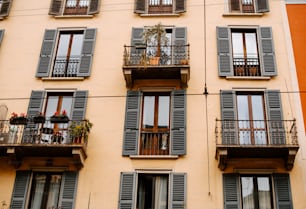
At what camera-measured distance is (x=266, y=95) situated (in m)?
14.6

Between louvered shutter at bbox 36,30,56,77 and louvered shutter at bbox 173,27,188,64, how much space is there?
443cm

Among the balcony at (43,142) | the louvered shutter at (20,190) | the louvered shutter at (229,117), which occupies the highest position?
the louvered shutter at (229,117)

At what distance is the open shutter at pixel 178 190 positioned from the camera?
12.9 m

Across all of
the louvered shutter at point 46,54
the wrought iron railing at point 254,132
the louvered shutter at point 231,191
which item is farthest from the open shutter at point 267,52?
the louvered shutter at point 46,54

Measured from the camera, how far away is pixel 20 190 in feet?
44.1

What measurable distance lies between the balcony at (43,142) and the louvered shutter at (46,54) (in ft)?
6.86

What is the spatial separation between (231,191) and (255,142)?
5.80 feet

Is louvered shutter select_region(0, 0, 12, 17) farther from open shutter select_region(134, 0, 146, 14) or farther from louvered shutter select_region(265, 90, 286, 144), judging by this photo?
louvered shutter select_region(265, 90, 286, 144)

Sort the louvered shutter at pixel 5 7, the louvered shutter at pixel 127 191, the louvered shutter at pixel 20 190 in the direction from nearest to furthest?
the louvered shutter at pixel 127 191 < the louvered shutter at pixel 20 190 < the louvered shutter at pixel 5 7

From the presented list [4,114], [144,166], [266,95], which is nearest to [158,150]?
[144,166]

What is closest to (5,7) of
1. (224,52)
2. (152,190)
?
(224,52)

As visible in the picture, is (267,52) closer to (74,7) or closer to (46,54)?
(74,7)

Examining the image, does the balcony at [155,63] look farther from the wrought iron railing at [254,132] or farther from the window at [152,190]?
the window at [152,190]

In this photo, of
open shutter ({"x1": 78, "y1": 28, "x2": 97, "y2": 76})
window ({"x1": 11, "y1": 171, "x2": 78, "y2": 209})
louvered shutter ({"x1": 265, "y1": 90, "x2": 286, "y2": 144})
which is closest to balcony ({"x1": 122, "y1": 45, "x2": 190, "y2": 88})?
open shutter ({"x1": 78, "y1": 28, "x2": 97, "y2": 76})
